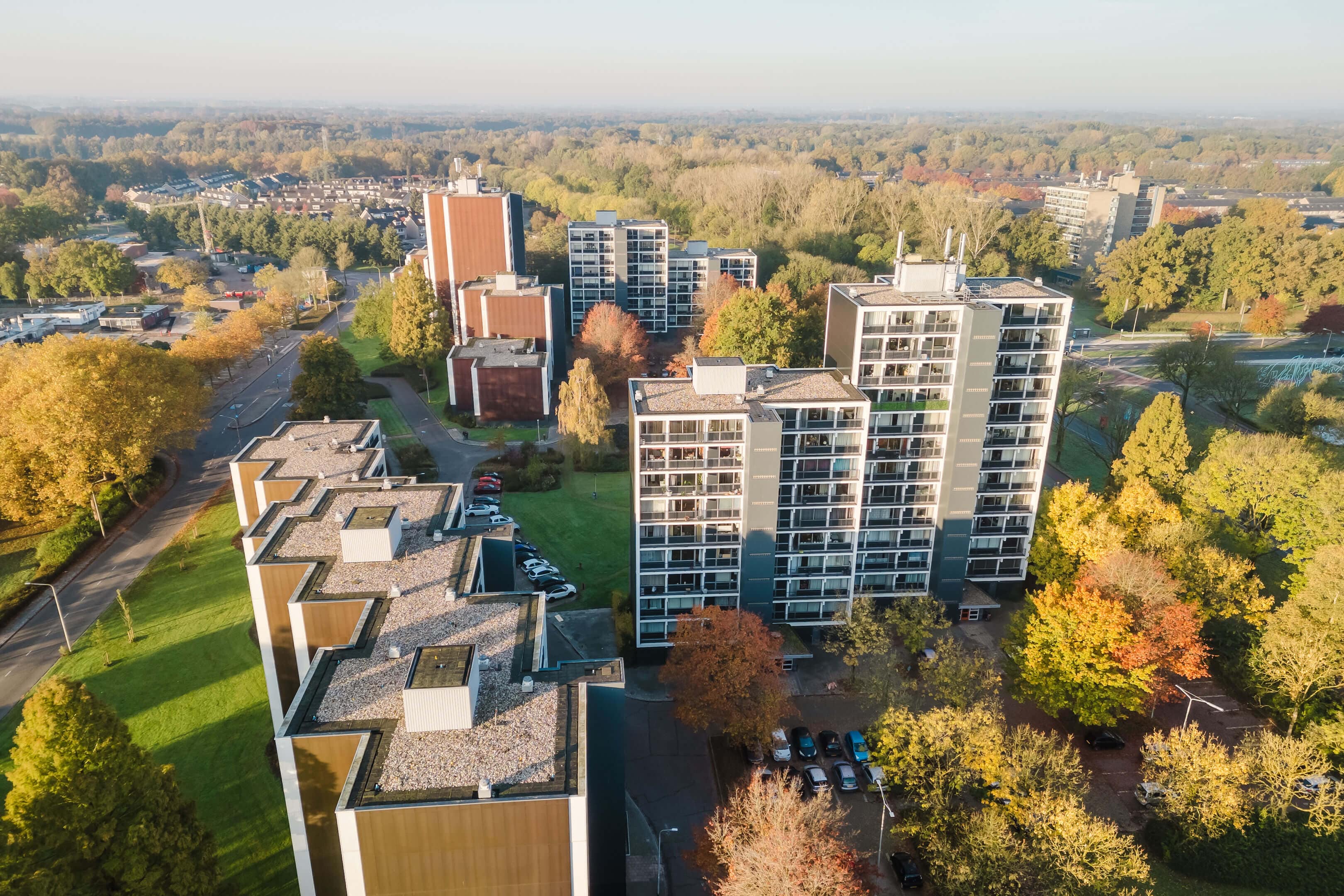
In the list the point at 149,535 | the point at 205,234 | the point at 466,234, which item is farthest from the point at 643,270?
the point at 205,234

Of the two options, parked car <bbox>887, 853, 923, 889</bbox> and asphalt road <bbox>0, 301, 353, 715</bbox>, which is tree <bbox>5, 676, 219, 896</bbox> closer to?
asphalt road <bbox>0, 301, 353, 715</bbox>

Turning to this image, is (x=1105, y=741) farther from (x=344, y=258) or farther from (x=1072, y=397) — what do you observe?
(x=344, y=258)

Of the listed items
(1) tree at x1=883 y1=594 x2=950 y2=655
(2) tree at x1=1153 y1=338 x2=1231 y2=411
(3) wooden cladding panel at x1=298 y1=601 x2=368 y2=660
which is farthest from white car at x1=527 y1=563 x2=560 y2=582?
(2) tree at x1=1153 y1=338 x2=1231 y2=411

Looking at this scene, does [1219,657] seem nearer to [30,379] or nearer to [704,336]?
[704,336]

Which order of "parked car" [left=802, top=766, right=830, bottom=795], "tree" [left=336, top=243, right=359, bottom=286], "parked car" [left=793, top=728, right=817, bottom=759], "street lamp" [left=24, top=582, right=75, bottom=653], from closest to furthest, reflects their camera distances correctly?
"parked car" [left=802, top=766, right=830, bottom=795], "parked car" [left=793, top=728, right=817, bottom=759], "street lamp" [left=24, top=582, right=75, bottom=653], "tree" [left=336, top=243, right=359, bottom=286]

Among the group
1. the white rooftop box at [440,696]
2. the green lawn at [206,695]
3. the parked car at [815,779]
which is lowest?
the parked car at [815,779]

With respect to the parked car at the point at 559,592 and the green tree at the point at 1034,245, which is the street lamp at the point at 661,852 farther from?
the green tree at the point at 1034,245

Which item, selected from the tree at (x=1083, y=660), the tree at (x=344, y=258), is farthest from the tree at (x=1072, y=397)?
the tree at (x=344, y=258)
